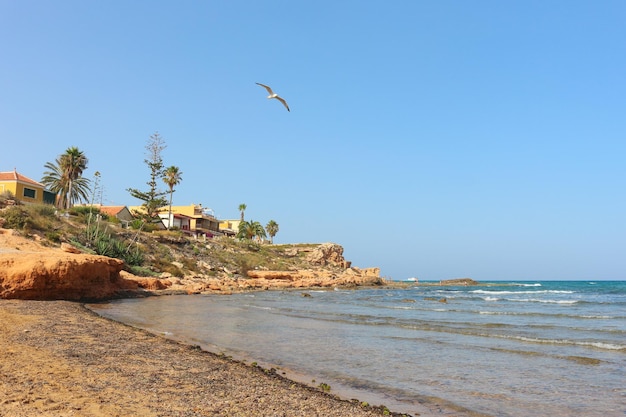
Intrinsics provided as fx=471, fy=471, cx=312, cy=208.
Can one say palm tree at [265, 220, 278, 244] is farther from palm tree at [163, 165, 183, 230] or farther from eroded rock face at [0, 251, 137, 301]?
eroded rock face at [0, 251, 137, 301]

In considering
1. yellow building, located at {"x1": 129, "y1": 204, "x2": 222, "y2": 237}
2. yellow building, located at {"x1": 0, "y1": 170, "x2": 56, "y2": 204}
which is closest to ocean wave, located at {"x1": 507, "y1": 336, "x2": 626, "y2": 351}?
yellow building, located at {"x1": 0, "y1": 170, "x2": 56, "y2": 204}

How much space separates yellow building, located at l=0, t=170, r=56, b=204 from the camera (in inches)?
2007

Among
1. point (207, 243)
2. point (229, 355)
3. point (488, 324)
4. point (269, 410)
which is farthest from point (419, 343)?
point (207, 243)

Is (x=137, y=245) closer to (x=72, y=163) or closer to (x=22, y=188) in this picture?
(x=22, y=188)

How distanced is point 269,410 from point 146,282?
82.9 ft

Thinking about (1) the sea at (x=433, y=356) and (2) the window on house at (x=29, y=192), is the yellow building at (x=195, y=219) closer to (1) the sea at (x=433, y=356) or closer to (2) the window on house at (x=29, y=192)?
(2) the window on house at (x=29, y=192)

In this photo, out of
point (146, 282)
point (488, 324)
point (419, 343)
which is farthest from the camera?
point (146, 282)

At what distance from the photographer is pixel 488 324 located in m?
18.9

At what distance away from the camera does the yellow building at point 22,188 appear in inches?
2007

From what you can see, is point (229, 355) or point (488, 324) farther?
point (488, 324)

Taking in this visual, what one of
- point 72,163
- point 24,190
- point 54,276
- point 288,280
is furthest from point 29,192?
point 54,276

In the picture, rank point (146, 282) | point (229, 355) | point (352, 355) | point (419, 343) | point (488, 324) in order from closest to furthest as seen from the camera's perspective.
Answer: point (229, 355)
point (352, 355)
point (419, 343)
point (488, 324)
point (146, 282)

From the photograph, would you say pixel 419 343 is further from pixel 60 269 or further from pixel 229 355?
pixel 60 269

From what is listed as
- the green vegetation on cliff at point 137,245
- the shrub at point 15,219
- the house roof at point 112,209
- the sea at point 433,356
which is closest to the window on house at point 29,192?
the green vegetation on cliff at point 137,245
